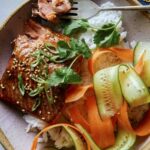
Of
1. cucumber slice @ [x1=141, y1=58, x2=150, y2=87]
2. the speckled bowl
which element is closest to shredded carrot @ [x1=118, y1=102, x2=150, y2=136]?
cucumber slice @ [x1=141, y1=58, x2=150, y2=87]

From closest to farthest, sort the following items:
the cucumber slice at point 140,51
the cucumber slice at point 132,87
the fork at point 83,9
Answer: the cucumber slice at point 132,87
the cucumber slice at point 140,51
the fork at point 83,9

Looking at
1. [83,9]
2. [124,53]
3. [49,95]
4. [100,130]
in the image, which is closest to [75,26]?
[83,9]

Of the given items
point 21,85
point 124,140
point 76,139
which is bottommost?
point 124,140

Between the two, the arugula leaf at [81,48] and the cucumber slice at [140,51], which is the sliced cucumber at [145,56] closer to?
the cucumber slice at [140,51]

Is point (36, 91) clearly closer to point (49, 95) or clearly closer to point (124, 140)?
point (49, 95)

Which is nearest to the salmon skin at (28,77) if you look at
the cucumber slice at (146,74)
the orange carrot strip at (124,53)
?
the orange carrot strip at (124,53)

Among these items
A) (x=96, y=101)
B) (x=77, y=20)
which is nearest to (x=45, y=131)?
(x=96, y=101)

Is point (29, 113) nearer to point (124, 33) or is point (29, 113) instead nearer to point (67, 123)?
point (67, 123)
